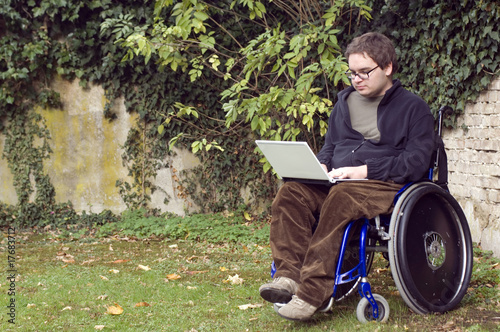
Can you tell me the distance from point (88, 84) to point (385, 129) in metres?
4.57

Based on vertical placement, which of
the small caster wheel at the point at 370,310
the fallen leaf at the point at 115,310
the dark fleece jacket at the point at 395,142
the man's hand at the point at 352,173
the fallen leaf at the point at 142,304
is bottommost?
the fallen leaf at the point at 142,304

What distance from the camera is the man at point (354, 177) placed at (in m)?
2.71

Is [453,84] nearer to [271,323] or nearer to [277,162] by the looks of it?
[277,162]

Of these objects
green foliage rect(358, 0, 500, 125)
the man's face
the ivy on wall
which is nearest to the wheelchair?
the man's face

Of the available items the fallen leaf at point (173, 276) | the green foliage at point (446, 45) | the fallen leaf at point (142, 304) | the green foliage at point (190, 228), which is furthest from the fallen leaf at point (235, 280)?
the green foliage at point (446, 45)

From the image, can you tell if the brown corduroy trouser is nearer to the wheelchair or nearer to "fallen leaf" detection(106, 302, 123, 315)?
the wheelchair

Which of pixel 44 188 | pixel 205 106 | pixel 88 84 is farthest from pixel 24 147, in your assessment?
pixel 205 106

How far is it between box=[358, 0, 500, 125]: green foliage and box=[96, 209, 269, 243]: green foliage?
204 centimetres

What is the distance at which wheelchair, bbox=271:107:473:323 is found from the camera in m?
2.71

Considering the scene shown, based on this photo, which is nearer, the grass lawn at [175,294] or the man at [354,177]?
the man at [354,177]

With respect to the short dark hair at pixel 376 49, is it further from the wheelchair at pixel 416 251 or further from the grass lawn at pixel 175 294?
the grass lawn at pixel 175 294

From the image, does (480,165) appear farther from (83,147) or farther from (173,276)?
(83,147)

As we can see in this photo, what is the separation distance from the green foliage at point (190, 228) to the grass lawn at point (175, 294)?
0.85 ft

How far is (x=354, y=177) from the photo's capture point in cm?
289
